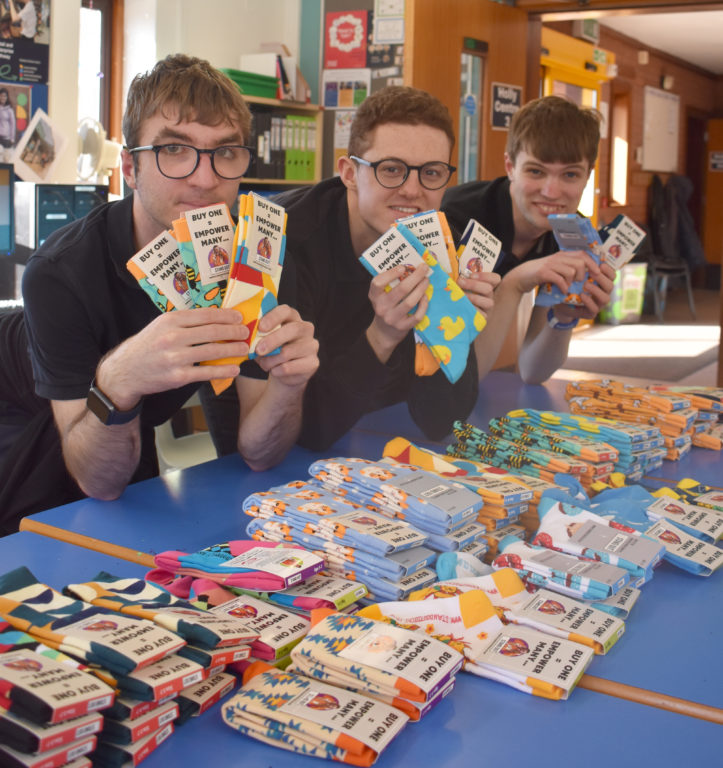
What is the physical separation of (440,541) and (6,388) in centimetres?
122

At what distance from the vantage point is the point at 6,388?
2.13 m

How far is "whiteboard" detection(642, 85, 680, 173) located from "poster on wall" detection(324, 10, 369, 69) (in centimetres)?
614

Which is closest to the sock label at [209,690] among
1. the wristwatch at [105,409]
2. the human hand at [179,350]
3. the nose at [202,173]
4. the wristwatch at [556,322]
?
the human hand at [179,350]

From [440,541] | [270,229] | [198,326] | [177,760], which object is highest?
[270,229]

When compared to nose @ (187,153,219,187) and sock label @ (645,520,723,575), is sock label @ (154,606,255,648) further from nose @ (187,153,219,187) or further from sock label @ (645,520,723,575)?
nose @ (187,153,219,187)

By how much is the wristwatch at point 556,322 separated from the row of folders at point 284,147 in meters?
3.24

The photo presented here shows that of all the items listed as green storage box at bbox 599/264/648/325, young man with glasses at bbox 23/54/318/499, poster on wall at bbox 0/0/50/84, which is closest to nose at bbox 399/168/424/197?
young man with glasses at bbox 23/54/318/499

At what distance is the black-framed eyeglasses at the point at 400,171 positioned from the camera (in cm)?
219

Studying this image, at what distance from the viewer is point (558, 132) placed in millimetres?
2705

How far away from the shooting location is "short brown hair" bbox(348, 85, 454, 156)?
2199mm

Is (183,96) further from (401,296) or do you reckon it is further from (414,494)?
(414,494)

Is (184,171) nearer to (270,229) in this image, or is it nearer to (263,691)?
(270,229)

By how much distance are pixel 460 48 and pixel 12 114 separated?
8.35 feet

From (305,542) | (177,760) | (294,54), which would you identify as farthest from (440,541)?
(294,54)
